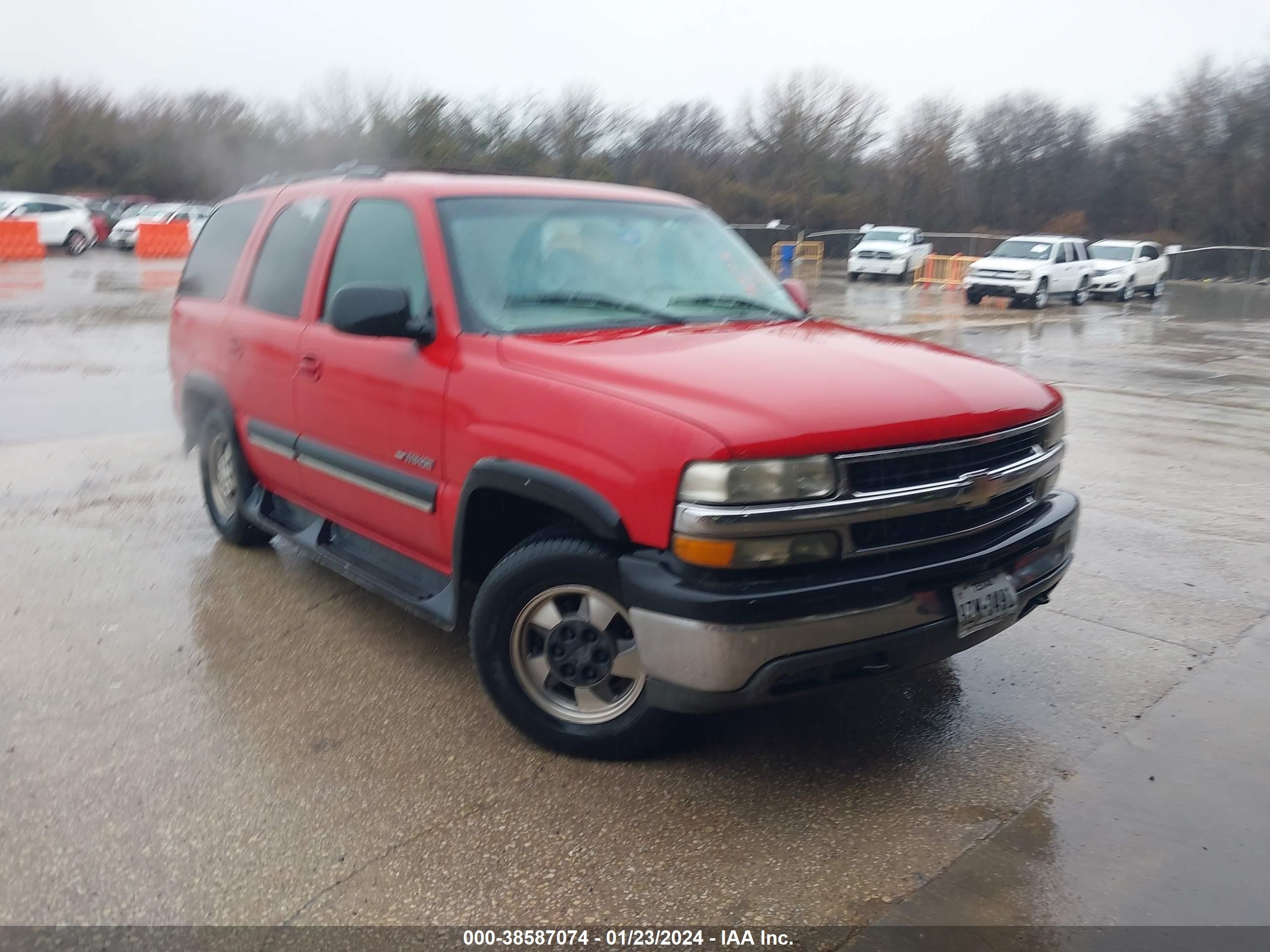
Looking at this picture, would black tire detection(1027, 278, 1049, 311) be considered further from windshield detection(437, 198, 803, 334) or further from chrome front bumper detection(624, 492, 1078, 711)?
chrome front bumper detection(624, 492, 1078, 711)

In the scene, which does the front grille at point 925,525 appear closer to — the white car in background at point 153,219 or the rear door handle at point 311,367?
the rear door handle at point 311,367

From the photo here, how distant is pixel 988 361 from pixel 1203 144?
192ft

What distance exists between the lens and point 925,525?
10.8 ft

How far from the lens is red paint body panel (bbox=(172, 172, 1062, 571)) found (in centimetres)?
312

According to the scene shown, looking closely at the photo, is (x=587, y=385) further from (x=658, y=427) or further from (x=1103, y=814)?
(x=1103, y=814)

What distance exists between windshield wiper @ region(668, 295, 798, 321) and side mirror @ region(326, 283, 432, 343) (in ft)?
3.27

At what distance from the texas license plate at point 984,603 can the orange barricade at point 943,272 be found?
102 ft

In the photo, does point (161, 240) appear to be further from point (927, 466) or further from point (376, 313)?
point (927, 466)

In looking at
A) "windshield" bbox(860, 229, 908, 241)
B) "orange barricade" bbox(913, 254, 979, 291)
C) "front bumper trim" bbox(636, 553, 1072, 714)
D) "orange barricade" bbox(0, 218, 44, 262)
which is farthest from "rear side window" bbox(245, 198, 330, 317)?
"windshield" bbox(860, 229, 908, 241)

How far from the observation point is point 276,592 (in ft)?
16.8

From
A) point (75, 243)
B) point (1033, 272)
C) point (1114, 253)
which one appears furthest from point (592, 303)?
point (75, 243)

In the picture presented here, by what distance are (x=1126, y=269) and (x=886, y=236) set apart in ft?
25.2

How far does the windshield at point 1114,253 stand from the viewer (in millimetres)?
30453

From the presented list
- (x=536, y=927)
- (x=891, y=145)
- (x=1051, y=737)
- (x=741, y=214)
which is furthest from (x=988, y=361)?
(x=891, y=145)
